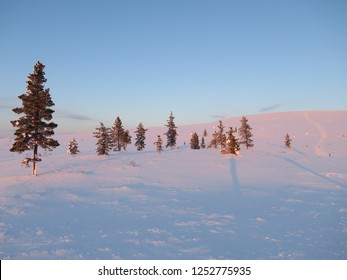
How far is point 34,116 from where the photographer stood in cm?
2833

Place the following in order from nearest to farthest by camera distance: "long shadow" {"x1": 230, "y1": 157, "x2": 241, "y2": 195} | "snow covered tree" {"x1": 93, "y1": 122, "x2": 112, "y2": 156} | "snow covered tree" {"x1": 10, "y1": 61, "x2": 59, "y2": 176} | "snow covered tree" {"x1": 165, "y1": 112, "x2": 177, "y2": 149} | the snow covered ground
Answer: the snow covered ground → "long shadow" {"x1": 230, "y1": 157, "x2": 241, "y2": 195} → "snow covered tree" {"x1": 10, "y1": 61, "x2": 59, "y2": 176} → "snow covered tree" {"x1": 93, "y1": 122, "x2": 112, "y2": 156} → "snow covered tree" {"x1": 165, "y1": 112, "x2": 177, "y2": 149}

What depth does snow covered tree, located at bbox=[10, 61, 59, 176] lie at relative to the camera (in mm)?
27625

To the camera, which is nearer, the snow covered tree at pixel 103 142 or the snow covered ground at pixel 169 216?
the snow covered ground at pixel 169 216

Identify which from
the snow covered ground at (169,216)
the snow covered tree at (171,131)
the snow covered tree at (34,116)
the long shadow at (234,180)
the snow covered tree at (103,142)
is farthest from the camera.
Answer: the snow covered tree at (171,131)

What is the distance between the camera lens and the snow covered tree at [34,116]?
27625 millimetres

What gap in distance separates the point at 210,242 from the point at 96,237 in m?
5.14

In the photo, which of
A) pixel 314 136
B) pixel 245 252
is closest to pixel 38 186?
pixel 245 252

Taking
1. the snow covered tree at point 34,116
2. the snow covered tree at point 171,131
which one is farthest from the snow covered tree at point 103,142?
the snow covered tree at point 34,116

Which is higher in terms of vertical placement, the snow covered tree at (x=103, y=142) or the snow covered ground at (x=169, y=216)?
the snow covered tree at (x=103, y=142)

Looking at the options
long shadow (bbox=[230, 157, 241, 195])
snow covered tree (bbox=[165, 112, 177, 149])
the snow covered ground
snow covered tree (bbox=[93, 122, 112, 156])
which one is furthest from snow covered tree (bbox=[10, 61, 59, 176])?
snow covered tree (bbox=[165, 112, 177, 149])

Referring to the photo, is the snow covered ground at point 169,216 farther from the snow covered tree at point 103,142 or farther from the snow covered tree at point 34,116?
the snow covered tree at point 103,142

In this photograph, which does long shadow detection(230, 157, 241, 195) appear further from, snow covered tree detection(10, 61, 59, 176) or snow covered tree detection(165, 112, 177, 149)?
snow covered tree detection(165, 112, 177, 149)

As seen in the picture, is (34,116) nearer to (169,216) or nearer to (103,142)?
(169,216)

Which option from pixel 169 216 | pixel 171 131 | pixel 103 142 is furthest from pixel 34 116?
pixel 171 131
